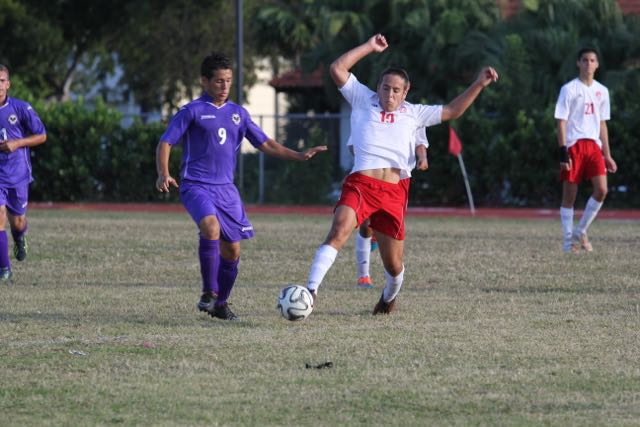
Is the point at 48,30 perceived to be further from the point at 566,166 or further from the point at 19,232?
the point at 566,166

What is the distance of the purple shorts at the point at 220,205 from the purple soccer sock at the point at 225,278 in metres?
0.17

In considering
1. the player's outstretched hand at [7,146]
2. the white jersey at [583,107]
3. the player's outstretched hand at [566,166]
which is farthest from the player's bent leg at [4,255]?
the white jersey at [583,107]

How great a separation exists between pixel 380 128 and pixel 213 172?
4.10ft

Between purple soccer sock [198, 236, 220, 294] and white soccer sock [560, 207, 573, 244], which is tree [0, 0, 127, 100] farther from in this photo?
purple soccer sock [198, 236, 220, 294]

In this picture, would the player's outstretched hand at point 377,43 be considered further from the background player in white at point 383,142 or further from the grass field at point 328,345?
the grass field at point 328,345

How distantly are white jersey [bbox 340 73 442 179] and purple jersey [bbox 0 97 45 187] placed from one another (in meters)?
4.13

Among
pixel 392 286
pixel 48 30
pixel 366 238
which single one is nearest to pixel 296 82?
pixel 48 30

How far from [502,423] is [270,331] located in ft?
9.76

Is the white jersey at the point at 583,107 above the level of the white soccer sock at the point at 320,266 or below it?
above

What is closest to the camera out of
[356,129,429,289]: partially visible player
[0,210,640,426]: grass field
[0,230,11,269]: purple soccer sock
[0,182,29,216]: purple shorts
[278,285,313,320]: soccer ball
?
[0,210,640,426]: grass field

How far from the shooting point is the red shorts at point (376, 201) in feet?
29.8

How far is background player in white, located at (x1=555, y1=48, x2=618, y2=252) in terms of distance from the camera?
14805 mm

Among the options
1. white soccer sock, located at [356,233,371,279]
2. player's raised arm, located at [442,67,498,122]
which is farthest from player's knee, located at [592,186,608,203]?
player's raised arm, located at [442,67,498,122]

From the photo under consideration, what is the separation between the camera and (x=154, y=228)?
19391 mm
